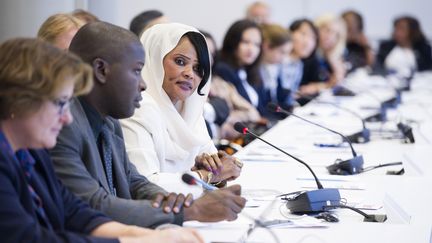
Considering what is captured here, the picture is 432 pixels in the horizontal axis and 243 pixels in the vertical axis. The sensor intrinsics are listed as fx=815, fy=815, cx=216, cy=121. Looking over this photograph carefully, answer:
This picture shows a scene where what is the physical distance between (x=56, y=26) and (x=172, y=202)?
4.61ft

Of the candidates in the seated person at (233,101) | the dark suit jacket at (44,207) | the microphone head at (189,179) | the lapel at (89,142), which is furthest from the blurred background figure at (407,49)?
the dark suit jacket at (44,207)

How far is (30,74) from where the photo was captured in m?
1.59

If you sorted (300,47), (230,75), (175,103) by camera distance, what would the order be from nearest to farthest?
(175,103) → (230,75) → (300,47)

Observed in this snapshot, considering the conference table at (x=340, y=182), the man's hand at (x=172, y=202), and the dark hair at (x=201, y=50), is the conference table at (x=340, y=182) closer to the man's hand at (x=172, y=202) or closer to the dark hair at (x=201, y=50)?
the man's hand at (x=172, y=202)

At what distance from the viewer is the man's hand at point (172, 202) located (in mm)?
2132

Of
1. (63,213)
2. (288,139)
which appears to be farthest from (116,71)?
(288,139)

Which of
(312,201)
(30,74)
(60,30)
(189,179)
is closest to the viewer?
(30,74)

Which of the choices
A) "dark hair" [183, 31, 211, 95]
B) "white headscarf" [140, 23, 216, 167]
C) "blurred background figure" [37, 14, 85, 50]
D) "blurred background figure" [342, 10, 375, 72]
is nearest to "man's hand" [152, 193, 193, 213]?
"white headscarf" [140, 23, 216, 167]

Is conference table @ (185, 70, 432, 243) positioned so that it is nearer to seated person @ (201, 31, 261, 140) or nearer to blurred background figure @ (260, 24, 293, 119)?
seated person @ (201, 31, 261, 140)

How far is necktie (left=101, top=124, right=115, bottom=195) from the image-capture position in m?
2.30

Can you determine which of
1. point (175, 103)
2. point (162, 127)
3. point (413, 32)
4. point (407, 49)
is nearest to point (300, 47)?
point (407, 49)

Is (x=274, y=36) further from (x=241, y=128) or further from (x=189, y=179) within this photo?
(x=189, y=179)

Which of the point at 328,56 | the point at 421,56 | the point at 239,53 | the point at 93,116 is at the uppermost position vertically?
the point at 93,116

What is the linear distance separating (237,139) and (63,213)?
3.09 meters
